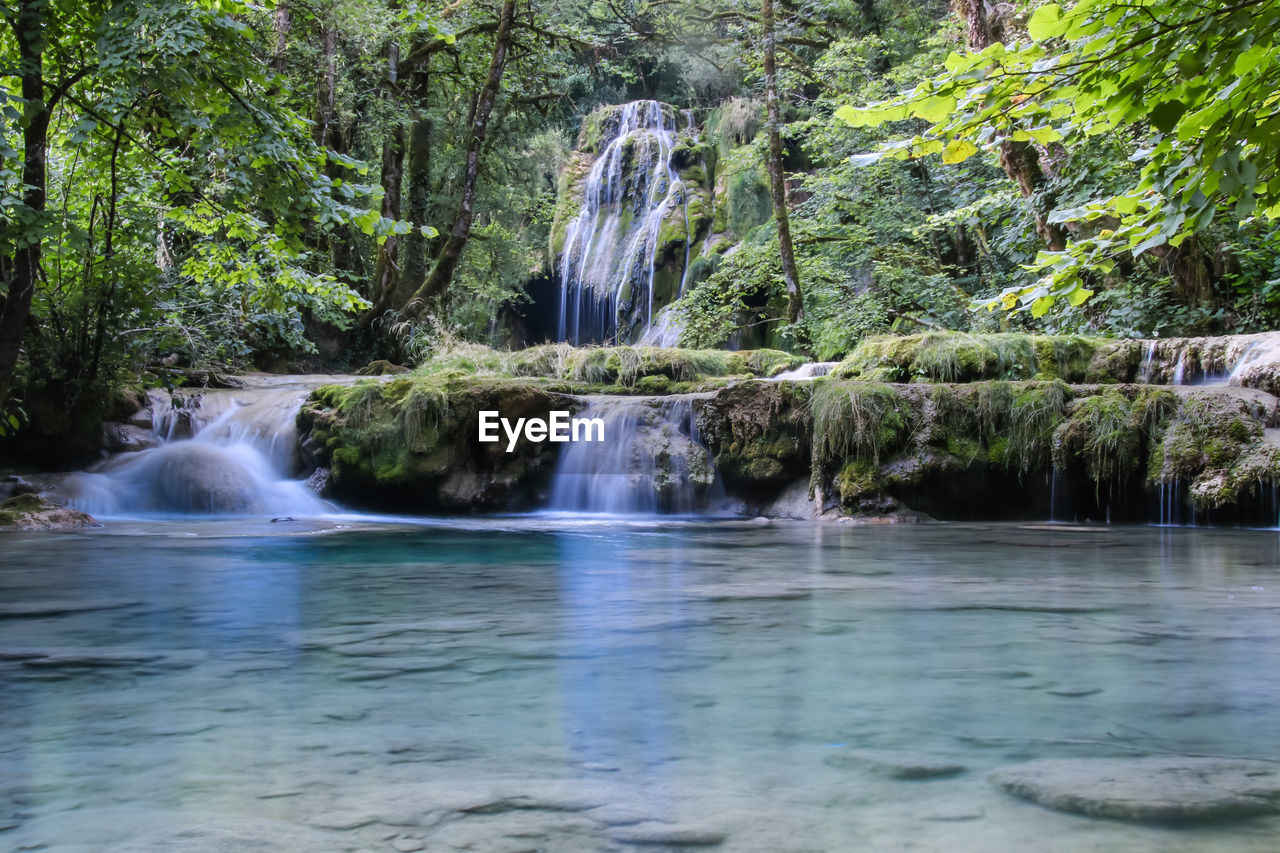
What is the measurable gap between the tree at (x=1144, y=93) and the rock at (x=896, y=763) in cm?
141

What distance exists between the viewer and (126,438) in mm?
11766

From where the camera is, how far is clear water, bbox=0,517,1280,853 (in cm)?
151

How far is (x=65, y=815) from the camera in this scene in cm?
155

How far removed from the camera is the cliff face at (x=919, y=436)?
8.89m

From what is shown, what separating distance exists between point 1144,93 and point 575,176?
81.4 feet

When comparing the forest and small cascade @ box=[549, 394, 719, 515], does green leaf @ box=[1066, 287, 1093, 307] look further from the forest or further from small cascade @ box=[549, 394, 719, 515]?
small cascade @ box=[549, 394, 719, 515]

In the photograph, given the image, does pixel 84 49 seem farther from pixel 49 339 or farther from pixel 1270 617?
pixel 1270 617

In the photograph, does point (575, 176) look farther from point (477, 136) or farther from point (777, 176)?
point (777, 176)

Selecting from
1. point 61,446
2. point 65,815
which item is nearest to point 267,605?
point 65,815

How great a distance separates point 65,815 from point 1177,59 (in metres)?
2.95

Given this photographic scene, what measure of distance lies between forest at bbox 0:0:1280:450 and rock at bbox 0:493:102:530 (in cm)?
128

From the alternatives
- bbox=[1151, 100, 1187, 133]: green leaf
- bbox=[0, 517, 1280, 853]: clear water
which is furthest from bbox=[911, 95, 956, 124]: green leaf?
bbox=[0, 517, 1280, 853]: clear water

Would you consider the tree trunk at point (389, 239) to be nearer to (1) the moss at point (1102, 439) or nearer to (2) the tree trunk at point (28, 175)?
(2) the tree trunk at point (28, 175)

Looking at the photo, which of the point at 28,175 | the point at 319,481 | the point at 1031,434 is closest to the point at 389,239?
the point at 319,481
